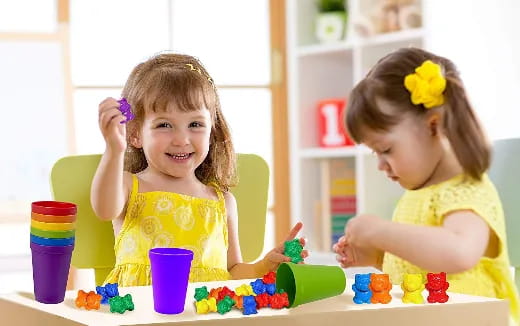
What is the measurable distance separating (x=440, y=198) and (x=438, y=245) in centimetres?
18

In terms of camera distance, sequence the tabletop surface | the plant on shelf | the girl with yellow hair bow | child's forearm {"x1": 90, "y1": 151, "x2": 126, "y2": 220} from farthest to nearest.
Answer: the plant on shelf → child's forearm {"x1": 90, "y1": 151, "x2": 126, "y2": 220} → the girl with yellow hair bow → the tabletop surface

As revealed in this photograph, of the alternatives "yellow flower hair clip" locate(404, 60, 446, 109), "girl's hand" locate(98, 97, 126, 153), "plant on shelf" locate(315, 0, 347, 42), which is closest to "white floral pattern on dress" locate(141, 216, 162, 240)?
"girl's hand" locate(98, 97, 126, 153)

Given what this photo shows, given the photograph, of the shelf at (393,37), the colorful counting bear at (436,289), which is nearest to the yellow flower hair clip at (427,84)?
the colorful counting bear at (436,289)

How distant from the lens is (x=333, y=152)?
352 centimetres

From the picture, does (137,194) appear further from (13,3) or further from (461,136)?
(13,3)

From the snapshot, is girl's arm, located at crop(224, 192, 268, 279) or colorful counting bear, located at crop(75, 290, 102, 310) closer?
colorful counting bear, located at crop(75, 290, 102, 310)

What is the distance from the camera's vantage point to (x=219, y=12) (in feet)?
12.3

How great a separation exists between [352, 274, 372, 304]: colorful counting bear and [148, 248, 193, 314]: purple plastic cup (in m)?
0.22

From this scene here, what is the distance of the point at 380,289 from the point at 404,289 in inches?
1.6

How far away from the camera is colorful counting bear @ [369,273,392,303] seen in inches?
40.8

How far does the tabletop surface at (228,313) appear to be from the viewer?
926 mm

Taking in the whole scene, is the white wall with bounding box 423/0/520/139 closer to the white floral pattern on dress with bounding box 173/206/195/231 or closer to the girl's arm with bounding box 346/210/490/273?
the white floral pattern on dress with bounding box 173/206/195/231

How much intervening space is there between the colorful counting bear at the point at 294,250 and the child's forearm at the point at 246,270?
0.13m

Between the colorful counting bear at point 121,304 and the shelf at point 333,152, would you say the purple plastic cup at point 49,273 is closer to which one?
the colorful counting bear at point 121,304
